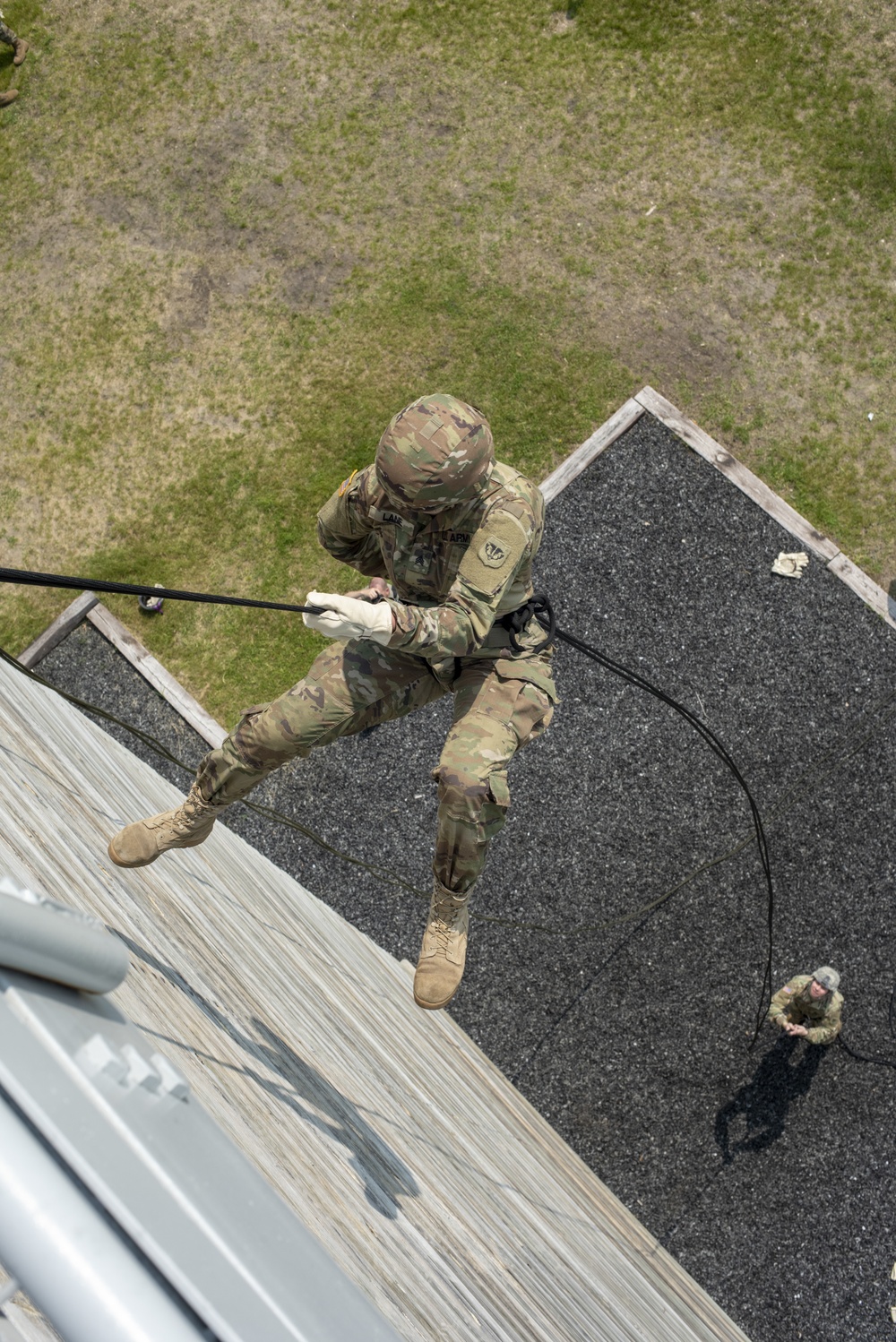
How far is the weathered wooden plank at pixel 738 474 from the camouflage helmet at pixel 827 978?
3257mm

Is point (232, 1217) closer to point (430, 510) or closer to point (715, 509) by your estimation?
point (430, 510)

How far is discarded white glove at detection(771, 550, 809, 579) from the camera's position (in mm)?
7934

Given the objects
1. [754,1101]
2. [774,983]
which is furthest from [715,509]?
[754,1101]

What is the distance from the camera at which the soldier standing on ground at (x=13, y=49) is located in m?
9.35

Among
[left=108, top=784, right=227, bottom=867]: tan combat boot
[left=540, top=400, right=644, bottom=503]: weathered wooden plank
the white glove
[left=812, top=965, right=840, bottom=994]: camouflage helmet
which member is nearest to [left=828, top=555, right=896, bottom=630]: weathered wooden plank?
[left=540, top=400, right=644, bottom=503]: weathered wooden plank

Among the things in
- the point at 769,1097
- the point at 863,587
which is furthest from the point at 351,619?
the point at 769,1097

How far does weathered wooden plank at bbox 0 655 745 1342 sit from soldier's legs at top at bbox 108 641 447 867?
0.29 m

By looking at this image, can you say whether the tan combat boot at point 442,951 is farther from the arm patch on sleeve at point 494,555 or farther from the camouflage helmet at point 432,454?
the camouflage helmet at point 432,454

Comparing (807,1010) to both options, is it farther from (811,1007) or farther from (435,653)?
(435,653)

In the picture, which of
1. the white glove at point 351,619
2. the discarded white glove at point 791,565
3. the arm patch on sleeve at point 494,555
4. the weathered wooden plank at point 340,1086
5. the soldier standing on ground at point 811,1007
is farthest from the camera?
the discarded white glove at point 791,565

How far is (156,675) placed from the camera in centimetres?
816

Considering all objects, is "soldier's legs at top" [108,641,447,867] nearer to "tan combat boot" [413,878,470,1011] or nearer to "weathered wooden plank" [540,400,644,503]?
"tan combat boot" [413,878,470,1011]

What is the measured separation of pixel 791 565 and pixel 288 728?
17.2ft

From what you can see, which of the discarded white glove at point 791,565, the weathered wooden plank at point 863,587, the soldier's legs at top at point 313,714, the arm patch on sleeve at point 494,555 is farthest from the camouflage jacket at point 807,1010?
the arm patch on sleeve at point 494,555
